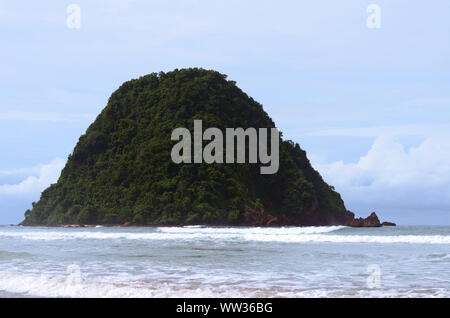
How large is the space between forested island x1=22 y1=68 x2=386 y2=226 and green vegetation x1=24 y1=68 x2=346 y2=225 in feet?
0.46

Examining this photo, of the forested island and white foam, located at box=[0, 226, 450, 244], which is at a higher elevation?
the forested island

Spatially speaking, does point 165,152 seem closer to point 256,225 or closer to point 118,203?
point 118,203

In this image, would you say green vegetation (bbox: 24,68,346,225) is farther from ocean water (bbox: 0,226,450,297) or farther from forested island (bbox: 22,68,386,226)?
ocean water (bbox: 0,226,450,297)

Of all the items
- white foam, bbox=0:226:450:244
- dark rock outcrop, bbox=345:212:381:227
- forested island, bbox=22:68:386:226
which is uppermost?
forested island, bbox=22:68:386:226

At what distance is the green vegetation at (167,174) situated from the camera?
65.6 metres

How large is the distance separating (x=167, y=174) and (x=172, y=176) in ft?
2.42

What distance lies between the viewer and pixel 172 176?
69375 millimetres

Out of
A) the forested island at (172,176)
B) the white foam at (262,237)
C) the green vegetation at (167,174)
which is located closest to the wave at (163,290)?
the white foam at (262,237)

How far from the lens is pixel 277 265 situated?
13523 millimetres

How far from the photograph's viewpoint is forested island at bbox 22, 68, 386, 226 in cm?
6525

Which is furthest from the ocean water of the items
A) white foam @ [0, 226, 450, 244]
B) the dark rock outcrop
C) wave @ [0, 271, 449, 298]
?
the dark rock outcrop

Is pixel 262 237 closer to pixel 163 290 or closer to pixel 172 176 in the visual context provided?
pixel 163 290
